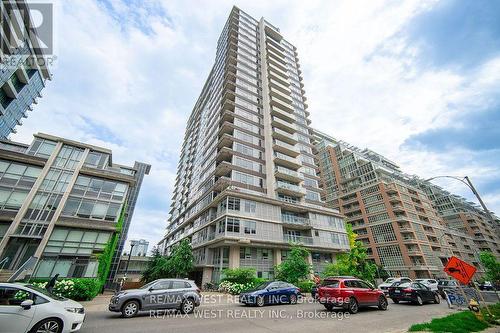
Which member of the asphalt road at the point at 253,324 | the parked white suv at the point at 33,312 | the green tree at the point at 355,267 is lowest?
the asphalt road at the point at 253,324

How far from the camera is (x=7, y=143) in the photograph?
898 inches

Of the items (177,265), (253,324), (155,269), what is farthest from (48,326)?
(155,269)

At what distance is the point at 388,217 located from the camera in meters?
53.8

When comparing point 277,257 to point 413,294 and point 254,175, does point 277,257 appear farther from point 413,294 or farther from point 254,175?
point 413,294

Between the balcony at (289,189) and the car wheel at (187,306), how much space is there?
23988mm

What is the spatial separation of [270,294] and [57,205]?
22037 mm

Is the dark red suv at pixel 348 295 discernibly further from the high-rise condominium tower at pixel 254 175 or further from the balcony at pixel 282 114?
the balcony at pixel 282 114

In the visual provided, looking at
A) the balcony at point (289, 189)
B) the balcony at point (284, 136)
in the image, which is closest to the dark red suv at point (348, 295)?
the balcony at point (289, 189)

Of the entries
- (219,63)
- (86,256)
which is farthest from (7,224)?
(219,63)

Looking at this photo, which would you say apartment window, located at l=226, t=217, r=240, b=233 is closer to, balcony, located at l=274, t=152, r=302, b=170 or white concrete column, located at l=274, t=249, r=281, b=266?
white concrete column, located at l=274, t=249, r=281, b=266

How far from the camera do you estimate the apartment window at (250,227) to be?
27.0 meters

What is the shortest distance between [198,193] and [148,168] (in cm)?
3698

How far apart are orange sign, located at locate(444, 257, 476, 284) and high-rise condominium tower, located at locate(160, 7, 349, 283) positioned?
18339 mm

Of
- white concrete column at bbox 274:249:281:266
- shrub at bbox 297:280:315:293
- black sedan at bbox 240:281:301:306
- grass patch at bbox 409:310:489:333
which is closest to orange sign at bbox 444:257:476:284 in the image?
grass patch at bbox 409:310:489:333
